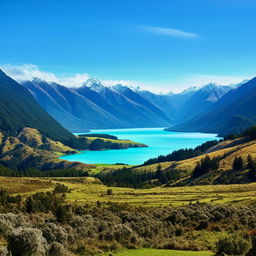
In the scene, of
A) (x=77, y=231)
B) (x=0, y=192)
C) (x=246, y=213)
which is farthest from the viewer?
(x=0, y=192)

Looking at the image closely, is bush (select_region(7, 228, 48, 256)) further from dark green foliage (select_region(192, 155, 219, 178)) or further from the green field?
dark green foliage (select_region(192, 155, 219, 178))

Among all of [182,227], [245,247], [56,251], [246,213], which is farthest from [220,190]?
[56,251]

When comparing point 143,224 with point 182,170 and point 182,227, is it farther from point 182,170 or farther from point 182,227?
point 182,170

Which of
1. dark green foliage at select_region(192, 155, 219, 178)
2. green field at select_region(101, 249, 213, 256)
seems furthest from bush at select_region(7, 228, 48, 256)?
dark green foliage at select_region(192, 155, 219, 178)

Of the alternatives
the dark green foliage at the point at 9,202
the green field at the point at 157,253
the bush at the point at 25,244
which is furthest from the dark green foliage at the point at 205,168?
the bush at the point at 25,244

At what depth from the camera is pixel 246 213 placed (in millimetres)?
45219

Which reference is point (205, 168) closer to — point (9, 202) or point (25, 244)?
point (9, 202)

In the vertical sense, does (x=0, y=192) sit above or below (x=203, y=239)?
above

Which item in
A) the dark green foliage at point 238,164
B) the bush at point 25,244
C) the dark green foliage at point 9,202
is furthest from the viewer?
the dark green foliage at point 238,164

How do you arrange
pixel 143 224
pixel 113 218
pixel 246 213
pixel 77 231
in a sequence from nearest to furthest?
1. pixel 77 231
2. pixel 143 224
3. pixel 113 218
4. pixel 246 213

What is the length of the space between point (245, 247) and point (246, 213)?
18905 mm

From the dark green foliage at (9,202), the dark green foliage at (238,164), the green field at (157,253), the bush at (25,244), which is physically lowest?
the green field at (157,253)

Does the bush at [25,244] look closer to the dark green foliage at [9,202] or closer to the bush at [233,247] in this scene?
the bush at [233,247]

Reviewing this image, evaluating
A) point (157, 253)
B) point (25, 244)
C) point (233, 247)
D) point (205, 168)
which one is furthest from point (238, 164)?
point (25, 244)
